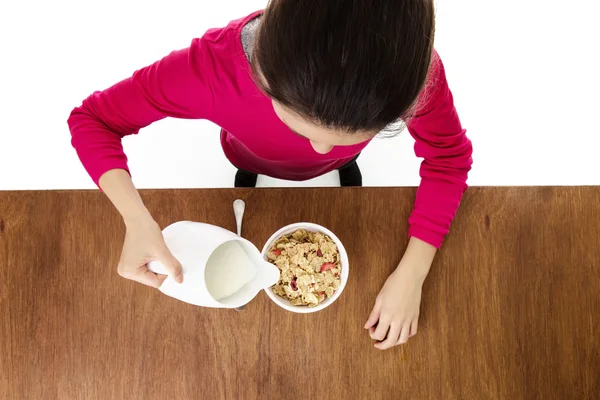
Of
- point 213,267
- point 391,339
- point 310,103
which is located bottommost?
point 391,339

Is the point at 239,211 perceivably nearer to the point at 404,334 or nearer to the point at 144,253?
the point at 144,253

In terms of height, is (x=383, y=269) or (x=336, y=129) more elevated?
(x=336, y=129)

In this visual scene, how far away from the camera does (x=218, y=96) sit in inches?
26.3

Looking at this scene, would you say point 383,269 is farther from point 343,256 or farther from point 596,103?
point 596,103

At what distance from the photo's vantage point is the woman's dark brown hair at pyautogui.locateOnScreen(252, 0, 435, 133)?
0.41 meters

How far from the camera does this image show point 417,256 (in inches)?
26.4

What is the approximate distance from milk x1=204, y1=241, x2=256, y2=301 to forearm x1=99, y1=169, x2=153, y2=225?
141 millimetres

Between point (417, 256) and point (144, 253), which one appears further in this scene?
point (417, 256)

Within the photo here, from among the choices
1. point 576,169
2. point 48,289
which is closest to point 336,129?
point 48,289

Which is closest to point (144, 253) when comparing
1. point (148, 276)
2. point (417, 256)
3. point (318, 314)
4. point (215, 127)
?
Answer: point (148, 276)

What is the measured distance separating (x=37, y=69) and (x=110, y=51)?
0.75 ft

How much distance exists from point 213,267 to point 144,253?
99 millimetres

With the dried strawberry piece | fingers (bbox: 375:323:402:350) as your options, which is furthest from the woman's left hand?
the dried strawberry piece

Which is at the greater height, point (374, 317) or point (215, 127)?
point (215, 127)
